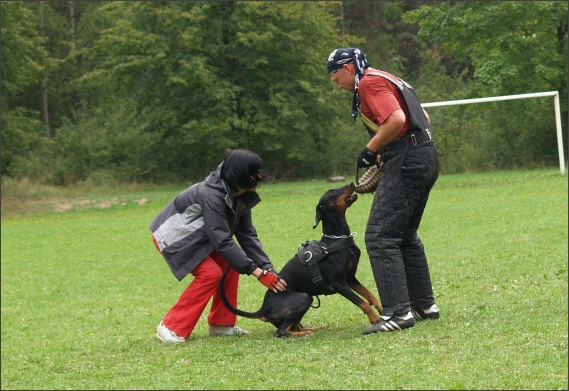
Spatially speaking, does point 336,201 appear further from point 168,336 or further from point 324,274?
point 168,336

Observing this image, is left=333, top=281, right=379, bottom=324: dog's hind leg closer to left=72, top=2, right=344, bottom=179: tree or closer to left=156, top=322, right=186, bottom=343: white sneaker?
left=156, top=322, right=186, bottom=343: white sneaker

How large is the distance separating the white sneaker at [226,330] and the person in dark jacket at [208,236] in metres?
0.04

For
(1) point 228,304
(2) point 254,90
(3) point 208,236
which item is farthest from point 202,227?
(2) point 254,90

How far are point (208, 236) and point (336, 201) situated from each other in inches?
44.2

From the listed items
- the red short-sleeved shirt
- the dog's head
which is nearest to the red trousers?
the dog's head

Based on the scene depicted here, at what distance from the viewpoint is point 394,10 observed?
158 feet

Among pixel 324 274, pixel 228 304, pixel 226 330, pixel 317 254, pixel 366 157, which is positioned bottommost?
pixel 226 330

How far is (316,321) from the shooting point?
7.68 m

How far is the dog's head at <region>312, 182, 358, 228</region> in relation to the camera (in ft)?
22.5

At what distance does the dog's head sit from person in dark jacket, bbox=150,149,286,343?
0.60 m

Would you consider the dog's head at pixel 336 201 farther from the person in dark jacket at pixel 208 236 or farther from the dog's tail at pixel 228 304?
the dog's tail at pixel 228 304

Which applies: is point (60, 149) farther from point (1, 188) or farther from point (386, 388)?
point (386, 388)

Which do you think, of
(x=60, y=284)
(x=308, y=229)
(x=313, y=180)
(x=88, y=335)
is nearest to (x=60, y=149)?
(x=313, y=180)

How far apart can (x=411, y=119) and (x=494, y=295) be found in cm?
235
